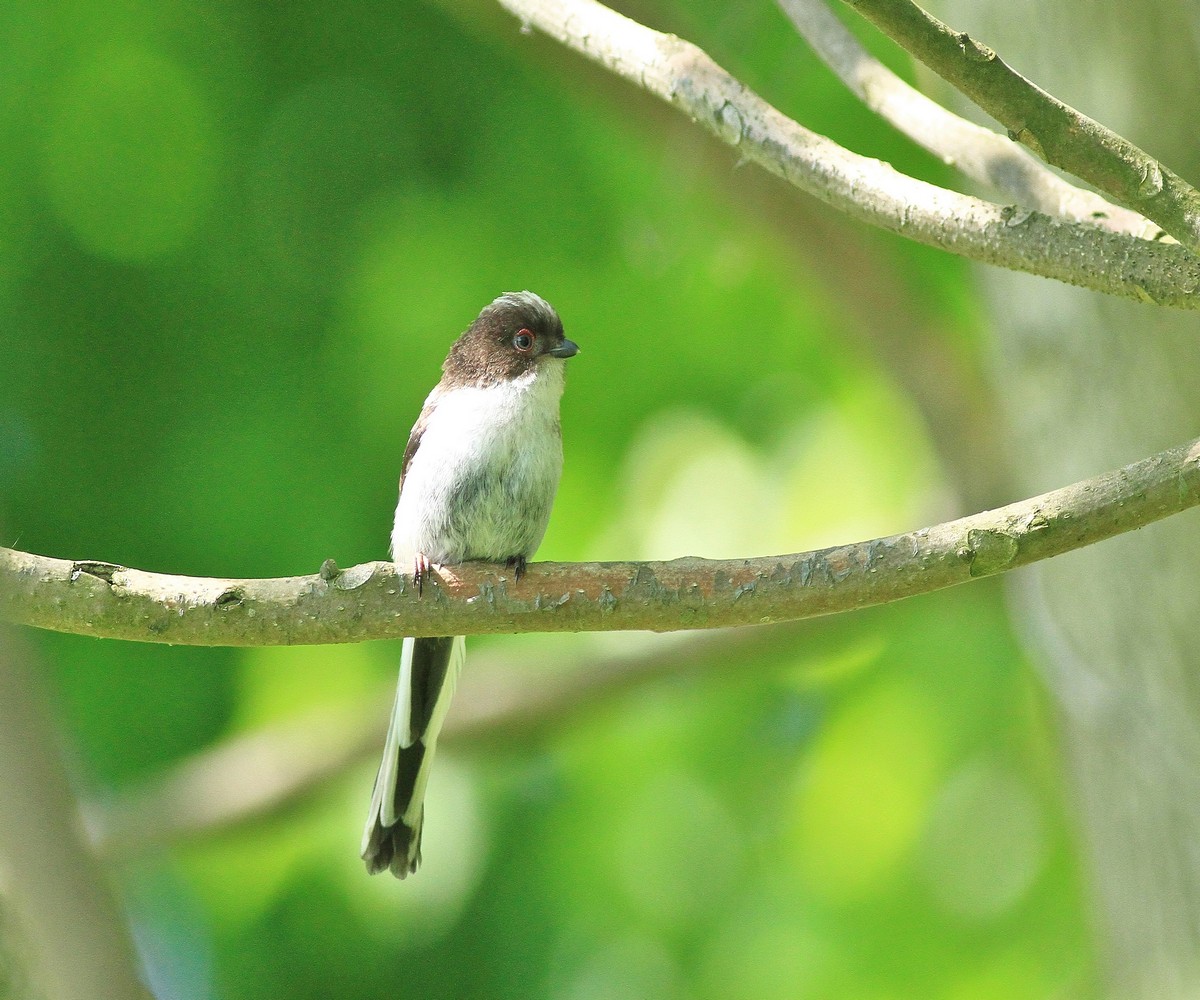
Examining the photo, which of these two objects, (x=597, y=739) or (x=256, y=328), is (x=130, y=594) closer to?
(x=256, y=328)

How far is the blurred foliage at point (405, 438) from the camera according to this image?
20.6 feet

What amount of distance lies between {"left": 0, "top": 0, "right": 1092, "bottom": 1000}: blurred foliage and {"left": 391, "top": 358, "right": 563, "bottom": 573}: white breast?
6.40 ft

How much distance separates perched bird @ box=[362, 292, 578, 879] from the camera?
13.4 feet

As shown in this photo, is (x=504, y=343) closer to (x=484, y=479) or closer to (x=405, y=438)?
(x=484, y=479)

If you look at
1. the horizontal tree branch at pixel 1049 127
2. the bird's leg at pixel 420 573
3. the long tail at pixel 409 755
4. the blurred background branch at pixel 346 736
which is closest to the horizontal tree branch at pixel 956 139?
the horizontal tree branch at pixel 1049 127

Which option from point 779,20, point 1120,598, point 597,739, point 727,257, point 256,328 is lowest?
point 1120,598

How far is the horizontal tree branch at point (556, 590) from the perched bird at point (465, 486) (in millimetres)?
718

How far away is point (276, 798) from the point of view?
244 inches

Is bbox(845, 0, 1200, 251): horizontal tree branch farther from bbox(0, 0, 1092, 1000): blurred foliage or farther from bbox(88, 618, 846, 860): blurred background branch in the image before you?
bbox(88, 618, 846, 860): blurred background branch

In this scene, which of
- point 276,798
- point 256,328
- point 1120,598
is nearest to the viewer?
point 1120,598

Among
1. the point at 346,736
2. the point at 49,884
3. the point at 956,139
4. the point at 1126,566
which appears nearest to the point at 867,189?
the point at 956,139

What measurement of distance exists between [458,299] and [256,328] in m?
1.06

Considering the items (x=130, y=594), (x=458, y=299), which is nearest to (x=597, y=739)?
(x=458, y=299)

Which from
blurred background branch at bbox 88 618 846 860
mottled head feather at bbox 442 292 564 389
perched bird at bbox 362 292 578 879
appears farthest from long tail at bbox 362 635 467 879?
blurred background branch at bbox 88 618 846 860
